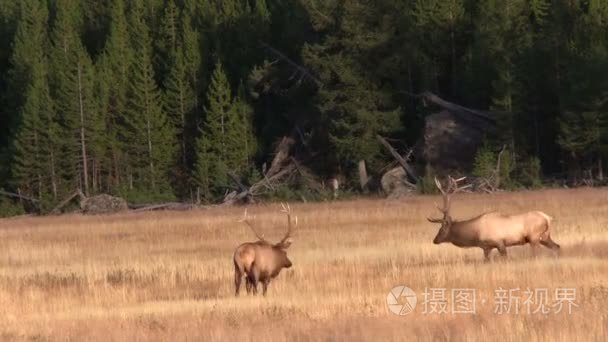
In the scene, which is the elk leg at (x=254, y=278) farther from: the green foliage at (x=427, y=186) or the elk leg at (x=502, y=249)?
the green foliage at (x=427, y=186)

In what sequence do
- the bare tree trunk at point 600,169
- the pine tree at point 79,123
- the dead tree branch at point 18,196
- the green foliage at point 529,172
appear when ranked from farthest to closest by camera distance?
the pine tree at point 79,123
the dead tree branch at point 18,196
the green foliage at point 529,172
the bare tree trunk at point 600,169

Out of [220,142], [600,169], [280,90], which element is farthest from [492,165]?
[220,142]

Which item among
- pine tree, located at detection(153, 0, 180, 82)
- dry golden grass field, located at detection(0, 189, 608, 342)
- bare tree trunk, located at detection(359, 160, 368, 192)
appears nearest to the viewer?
dry golden grass field, located at detection(0, 189, 608, 342)

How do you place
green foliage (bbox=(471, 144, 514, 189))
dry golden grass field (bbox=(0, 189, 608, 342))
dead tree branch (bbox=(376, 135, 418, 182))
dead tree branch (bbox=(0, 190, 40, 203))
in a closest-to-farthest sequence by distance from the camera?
dry golden grass field (bbox=(0, 189, 608, 342))
green foliage (bbox=(471, 144, 514, 189))
dead tree branch (bbox=(376, 135, 418, 182))
dead tree branch (bbox=(0, 190, 40, 203))

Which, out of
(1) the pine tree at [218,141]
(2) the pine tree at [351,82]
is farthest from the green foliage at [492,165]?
(1) the pine tree at [218,141]

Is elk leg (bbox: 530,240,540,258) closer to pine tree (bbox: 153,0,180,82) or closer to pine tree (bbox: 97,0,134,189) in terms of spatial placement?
pine tree (bbox: 97,0,134,189)

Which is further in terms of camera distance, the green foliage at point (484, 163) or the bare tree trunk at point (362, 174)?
the bare tree trunk at point (362, 174)

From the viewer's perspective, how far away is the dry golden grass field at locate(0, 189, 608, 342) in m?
12.3

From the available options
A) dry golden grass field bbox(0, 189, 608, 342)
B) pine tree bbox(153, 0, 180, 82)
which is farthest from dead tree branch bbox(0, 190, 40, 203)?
dry golden grass field bbox(0, 189, 608, 342)

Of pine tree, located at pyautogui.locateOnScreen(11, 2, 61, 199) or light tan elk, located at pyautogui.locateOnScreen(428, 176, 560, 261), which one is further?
pine tree, located at pyautogui.locateOnScreen(11, 2, 61, 199)

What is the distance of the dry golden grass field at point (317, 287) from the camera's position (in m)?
12.3

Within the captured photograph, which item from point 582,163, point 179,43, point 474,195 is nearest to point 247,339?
point 474,195

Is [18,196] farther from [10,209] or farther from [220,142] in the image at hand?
[220,142]

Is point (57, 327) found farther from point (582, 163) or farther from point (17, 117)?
point (17, 117)
